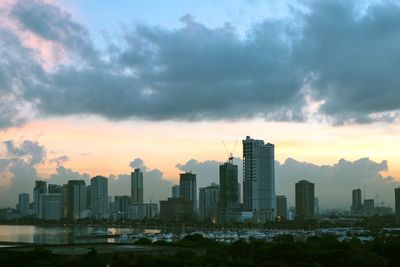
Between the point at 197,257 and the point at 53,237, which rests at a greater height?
the point at 197,257

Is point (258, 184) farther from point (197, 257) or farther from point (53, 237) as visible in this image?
point (197, 257)

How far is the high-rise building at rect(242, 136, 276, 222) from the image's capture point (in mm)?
160500

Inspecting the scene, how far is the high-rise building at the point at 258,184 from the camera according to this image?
16050 centimetres

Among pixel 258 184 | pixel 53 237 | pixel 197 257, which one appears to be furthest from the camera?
pixel 258 184

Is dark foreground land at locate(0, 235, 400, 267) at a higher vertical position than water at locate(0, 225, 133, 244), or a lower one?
higher

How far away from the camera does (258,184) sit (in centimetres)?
16150

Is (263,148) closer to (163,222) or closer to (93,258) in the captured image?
(163,222)

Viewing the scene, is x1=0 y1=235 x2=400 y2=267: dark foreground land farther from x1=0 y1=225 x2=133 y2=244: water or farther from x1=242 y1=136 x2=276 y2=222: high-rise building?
x1=242 y1=136 x2=276 y2=222: high-rise building

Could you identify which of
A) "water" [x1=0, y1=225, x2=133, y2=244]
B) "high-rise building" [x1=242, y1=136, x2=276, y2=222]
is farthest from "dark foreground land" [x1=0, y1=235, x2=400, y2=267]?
"high-rise building" [x1=242, y1=136, x2=276, y2=222]

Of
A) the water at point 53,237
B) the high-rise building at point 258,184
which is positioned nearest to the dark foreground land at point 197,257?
the water at point 53,237

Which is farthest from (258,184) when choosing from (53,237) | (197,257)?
(197,257)

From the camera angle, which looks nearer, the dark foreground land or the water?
the dark foreground land

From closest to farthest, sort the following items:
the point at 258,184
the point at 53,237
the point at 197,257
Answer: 1. the point at 197,257
2. the point at 53,237
3. the point at 258,184

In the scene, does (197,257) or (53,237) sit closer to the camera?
(197,257)
